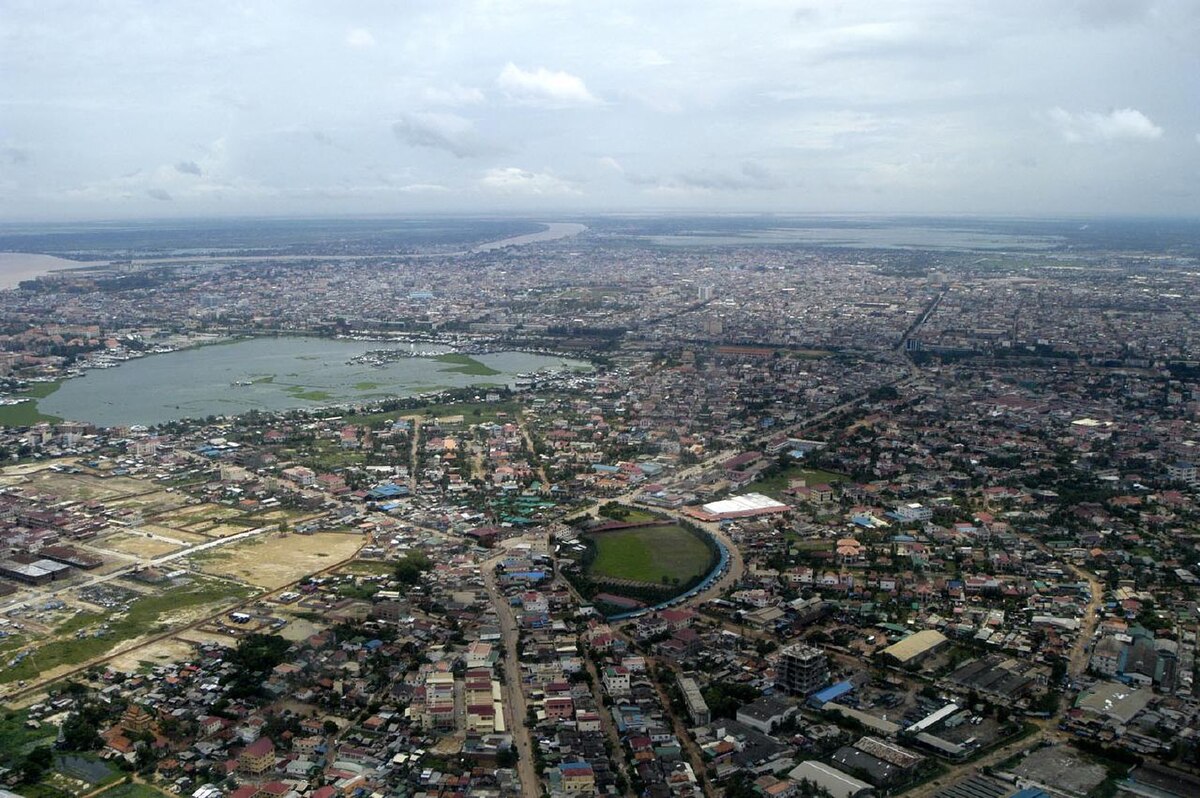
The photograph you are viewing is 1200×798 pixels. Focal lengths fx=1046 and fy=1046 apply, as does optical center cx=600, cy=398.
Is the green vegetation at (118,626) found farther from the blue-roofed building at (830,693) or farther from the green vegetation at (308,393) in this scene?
the green vegetation at (308,393)

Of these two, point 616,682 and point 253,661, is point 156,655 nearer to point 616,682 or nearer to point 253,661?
point 253,661

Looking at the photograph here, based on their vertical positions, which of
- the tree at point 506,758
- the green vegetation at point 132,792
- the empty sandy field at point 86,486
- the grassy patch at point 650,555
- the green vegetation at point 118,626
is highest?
the empty sandy field at point 86,486

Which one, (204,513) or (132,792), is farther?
(204,513)

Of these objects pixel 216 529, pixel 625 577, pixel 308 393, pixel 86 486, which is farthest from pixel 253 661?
pixel 308 393

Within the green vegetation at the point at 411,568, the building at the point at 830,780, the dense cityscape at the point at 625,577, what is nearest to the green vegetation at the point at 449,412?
the dense cityscape at the point at 625,577

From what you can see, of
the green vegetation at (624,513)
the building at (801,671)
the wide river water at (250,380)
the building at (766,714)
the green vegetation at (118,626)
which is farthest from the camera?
the wide river water at (250,380)

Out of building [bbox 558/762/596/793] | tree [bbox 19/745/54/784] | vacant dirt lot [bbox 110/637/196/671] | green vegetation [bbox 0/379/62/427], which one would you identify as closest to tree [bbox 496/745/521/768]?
building [bbox 558/762/596/793]
